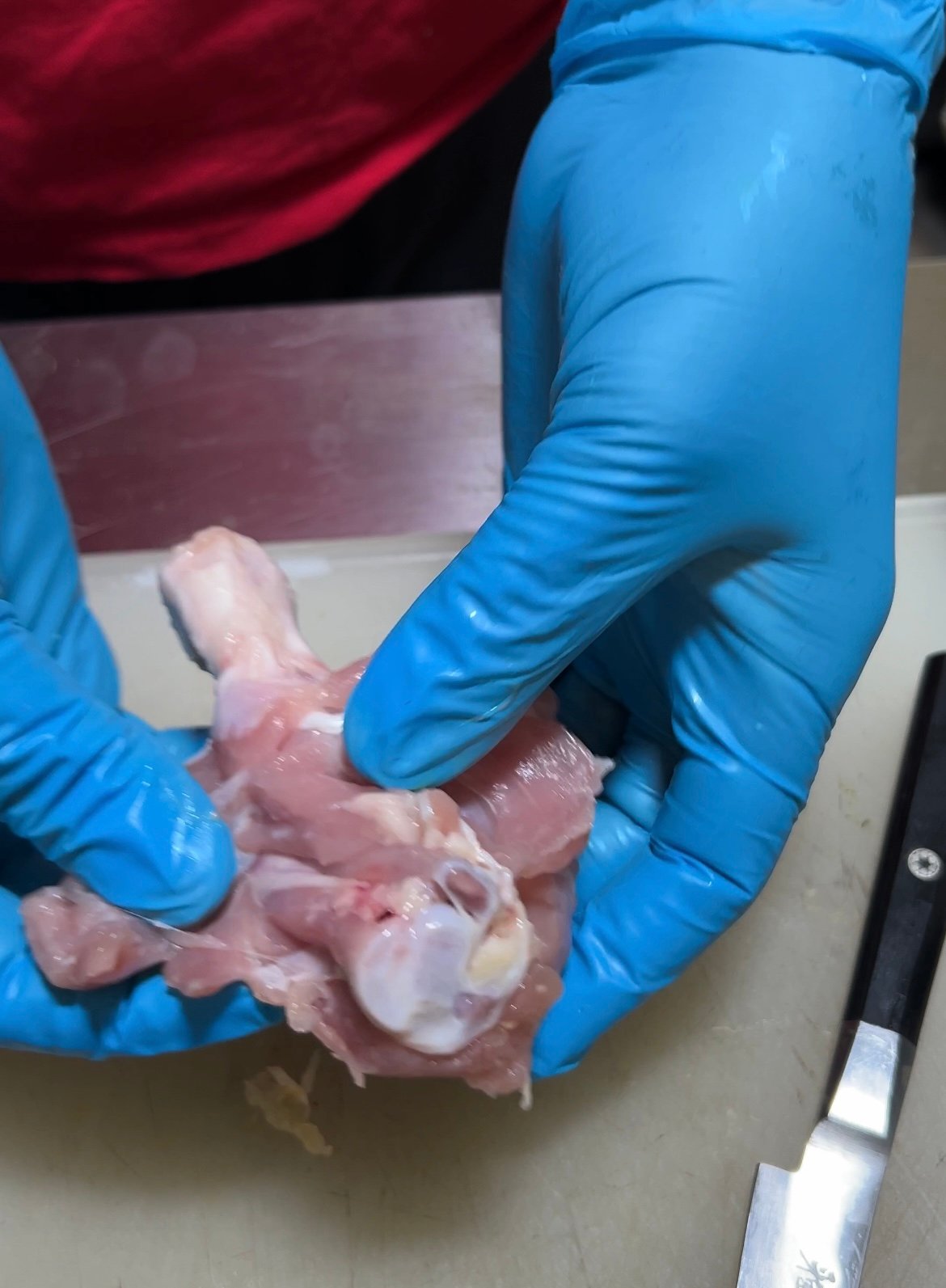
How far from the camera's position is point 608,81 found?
1.23 m

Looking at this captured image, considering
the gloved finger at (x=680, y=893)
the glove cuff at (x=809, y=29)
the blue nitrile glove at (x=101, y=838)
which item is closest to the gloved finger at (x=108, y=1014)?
the blue nitrile glove at (x=101, y=838)

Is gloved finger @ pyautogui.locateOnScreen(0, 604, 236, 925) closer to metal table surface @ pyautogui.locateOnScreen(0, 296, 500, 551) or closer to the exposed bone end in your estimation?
the exposed bone end

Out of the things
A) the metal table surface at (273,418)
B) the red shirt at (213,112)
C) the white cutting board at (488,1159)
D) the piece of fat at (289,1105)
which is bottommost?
the white cutting board at (488,1159)

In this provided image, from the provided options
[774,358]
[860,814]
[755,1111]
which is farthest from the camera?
[860,814]

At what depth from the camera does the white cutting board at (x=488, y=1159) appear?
4.47 feet

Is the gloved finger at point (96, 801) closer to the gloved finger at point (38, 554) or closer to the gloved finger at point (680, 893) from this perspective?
the gloved finger at point (38, 554)

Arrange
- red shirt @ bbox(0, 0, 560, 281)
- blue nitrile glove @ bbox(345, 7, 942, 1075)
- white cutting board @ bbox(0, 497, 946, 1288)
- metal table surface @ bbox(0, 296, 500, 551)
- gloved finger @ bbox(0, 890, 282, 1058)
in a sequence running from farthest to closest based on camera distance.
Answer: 1. metal table surface @ bbox(0, 296, 500, 551)
2. red shirt @ bbox(0, 0, 560, 281)
3. white cutting board @ bbox(0, 497, 946, 1288)
4. gloved finger @ bbox(0, 890, 282, 1058)
5. blue nitrile glove @ bbox(345, 7, 942, 1075)

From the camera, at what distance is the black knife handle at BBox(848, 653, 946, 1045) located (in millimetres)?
1384

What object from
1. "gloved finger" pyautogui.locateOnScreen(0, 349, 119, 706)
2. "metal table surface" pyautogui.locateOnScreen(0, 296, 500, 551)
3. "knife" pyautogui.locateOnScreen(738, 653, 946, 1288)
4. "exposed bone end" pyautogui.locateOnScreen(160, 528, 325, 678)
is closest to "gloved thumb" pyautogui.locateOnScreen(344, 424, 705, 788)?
"exposed bone end" pyautogui.locateOnScreen(160, 528, 325, 678)

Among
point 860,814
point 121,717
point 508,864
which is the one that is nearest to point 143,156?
point 121,717

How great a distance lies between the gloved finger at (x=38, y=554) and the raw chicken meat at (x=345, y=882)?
0.26m

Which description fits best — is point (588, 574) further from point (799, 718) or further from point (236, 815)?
point (236, 815)

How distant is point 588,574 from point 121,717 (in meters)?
0.54

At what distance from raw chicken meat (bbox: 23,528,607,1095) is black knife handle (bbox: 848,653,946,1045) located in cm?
45
